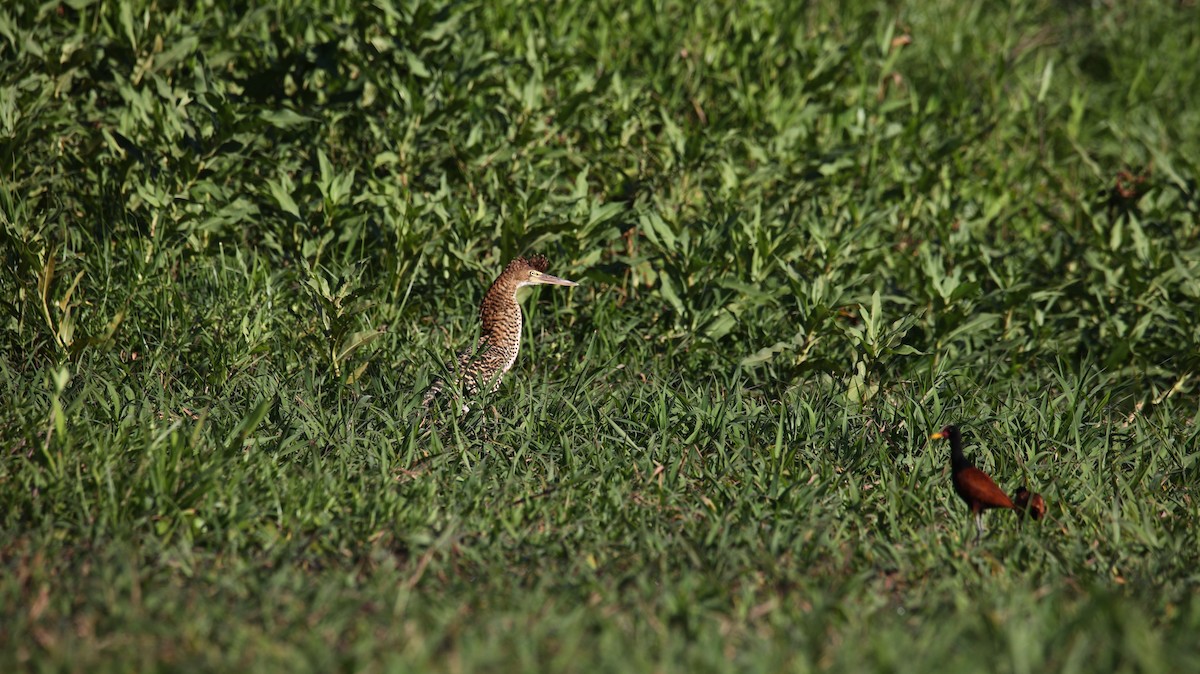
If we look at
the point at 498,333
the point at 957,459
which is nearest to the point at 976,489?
the point at 957,459

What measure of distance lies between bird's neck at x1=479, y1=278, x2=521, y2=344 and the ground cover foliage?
11.0 inches

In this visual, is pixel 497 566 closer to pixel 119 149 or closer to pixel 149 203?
pixel 149 203

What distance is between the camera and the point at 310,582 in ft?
11.6

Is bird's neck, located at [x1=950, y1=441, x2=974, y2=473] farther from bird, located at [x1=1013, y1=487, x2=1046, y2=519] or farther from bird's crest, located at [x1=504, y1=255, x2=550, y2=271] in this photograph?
bird's crest, located at [x1=504, y1=255, x2=550, y2=271]

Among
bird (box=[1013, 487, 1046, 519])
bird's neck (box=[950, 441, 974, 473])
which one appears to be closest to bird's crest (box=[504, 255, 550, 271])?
bird's neck (box=[950, 441, 974, 473])

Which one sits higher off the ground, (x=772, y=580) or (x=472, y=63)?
(x=472, y=63)

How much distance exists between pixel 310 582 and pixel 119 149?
3.28 meters

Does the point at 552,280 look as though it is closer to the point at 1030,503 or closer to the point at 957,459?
the point at 957,459

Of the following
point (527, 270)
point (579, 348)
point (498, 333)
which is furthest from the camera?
point (579, 348)

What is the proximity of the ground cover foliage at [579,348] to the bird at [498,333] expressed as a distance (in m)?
0.13

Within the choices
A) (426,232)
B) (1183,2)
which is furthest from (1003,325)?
(1183,2)

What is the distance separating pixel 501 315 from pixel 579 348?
57 centimetres

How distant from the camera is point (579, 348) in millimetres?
5684

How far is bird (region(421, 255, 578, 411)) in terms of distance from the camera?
5.04 meters
